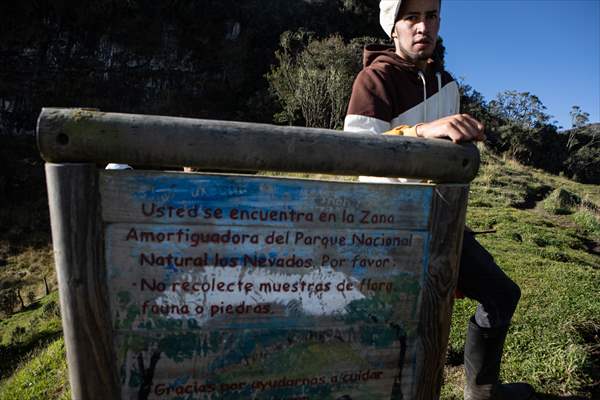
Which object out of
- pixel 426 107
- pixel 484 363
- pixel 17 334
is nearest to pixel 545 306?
pixel 484 363

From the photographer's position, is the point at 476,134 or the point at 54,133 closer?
the point at 54,133

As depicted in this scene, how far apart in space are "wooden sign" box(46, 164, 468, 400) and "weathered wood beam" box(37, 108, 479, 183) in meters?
0.05

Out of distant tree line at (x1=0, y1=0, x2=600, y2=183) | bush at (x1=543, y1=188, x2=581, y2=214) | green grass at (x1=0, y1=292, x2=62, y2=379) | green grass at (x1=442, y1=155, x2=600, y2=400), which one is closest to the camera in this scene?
green grass at (x1=442, y1=155, x2=600, y2=400)

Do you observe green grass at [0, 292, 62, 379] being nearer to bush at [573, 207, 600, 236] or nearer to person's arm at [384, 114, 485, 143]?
person's arm at [384, 114, 485, 143]

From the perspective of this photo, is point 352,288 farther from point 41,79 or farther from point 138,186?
point 41,79

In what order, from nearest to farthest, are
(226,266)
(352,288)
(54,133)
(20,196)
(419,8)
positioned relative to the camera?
(54,133) → (226,266) → (352,288) → (419,8) → (20,196)

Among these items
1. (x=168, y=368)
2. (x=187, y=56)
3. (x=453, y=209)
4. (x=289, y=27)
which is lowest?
(x=168, y=368)

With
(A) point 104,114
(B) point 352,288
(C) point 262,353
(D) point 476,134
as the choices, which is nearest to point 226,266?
(C) point 262,353

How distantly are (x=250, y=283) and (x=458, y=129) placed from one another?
884 millimetres

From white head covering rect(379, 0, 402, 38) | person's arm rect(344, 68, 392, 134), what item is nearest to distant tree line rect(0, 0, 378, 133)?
white head covering rect(379, 0, 402, 38)

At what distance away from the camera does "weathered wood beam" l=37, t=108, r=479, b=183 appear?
1196 millimetres

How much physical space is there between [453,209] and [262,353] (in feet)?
2.70

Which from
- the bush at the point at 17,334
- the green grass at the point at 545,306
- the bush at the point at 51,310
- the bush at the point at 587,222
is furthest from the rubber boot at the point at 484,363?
the bush at the point at 51,310

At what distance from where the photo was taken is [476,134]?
150cm
